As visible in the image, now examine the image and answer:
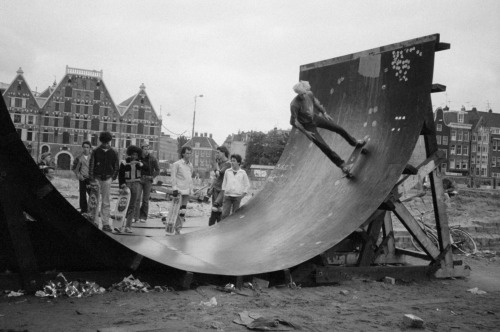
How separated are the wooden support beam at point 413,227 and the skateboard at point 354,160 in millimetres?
732

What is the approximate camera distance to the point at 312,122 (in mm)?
5996

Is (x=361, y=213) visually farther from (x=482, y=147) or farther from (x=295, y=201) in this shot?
(x=482, y=147)

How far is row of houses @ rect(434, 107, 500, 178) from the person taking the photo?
6872cm

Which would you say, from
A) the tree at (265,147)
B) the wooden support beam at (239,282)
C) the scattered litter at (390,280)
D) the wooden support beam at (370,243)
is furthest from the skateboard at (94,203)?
the tree at (265,147)

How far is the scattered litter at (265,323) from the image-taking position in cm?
339

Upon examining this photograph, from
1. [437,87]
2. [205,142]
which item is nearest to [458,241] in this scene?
[437,87]

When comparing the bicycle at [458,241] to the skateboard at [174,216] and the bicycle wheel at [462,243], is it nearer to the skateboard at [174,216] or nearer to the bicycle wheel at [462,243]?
the bicycle wheel at [462,243]

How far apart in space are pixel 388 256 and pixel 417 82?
2629 millimetres

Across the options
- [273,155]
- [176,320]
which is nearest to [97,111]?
[273,155]

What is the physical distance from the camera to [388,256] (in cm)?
670

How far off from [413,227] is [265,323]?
2835 millimetres

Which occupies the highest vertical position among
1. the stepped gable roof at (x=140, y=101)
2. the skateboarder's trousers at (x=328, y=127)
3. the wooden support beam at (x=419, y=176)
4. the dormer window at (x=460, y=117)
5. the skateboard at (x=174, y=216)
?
the dormer window at (x=460, y=117)

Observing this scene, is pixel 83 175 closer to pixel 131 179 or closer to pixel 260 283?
pixel 131 179

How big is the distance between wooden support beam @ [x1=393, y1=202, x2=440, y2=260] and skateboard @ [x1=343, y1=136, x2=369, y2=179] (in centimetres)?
73
